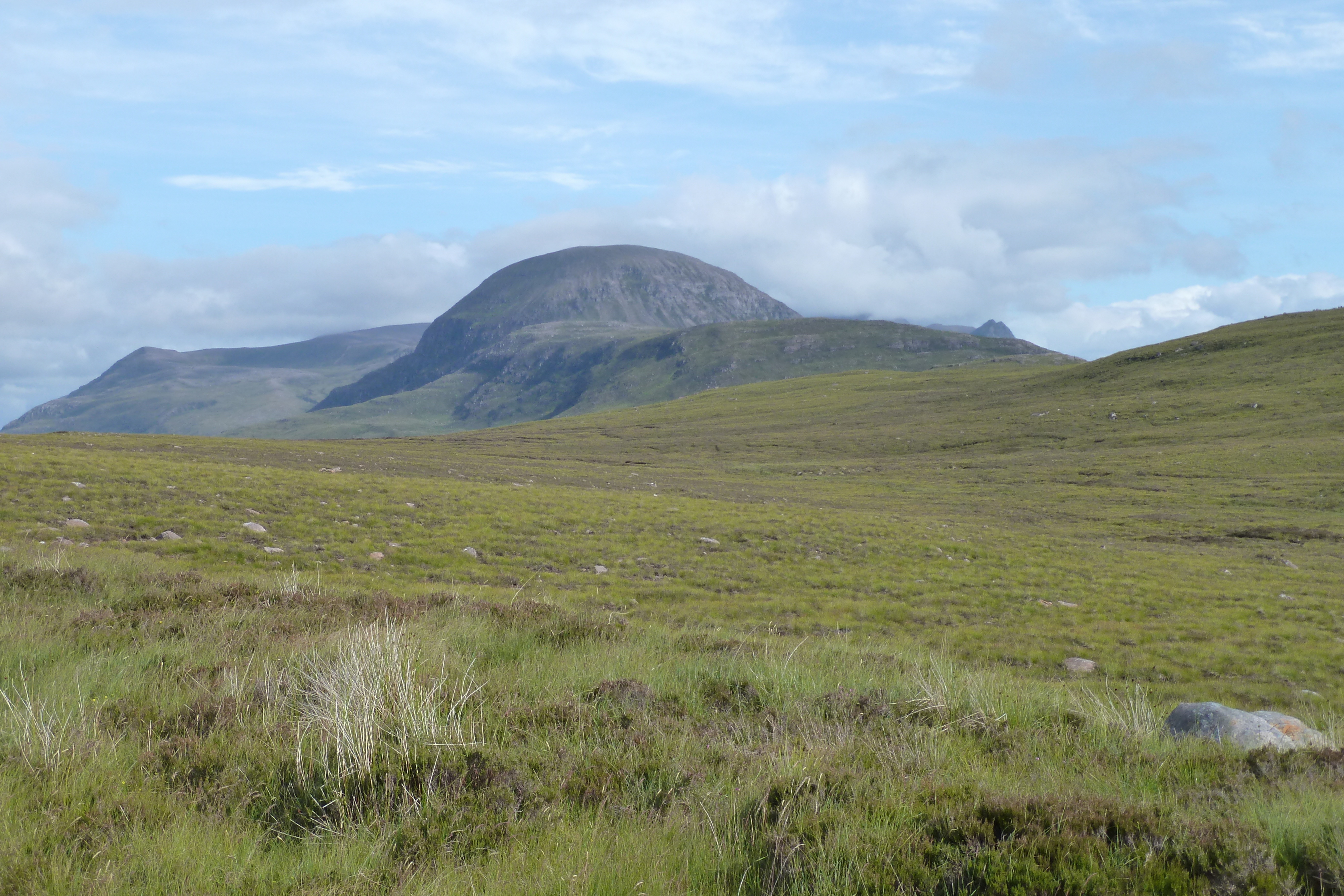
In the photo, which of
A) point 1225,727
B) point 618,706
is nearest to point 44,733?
point 618,706

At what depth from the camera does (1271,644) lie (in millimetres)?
15281

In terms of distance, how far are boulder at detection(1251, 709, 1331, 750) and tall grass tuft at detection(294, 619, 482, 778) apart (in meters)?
6.32

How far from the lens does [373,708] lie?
5109 mm

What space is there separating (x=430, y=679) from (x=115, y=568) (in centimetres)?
729

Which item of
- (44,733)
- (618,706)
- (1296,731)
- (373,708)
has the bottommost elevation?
(1296,731)

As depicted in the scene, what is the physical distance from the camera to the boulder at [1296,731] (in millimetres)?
6047

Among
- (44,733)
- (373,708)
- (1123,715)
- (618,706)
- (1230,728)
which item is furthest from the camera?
(1123,715)

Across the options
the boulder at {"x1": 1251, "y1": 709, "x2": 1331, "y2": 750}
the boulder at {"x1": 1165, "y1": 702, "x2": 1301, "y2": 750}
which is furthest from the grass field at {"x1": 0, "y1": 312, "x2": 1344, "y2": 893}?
the boulder at {"x1": 1251, "y1": 709, "x2": 1331, "y2": 750}

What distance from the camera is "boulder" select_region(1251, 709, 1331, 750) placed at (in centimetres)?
605

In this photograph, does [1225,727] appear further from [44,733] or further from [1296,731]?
[44,733]

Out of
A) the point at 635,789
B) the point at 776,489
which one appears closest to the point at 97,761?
the point at 635,789

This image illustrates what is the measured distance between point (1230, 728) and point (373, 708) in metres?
6.74

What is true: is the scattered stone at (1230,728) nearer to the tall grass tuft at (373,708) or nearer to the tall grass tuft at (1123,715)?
the tall grass tuft at (1123,715)

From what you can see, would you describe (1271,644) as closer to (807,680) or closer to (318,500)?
(807,680)
